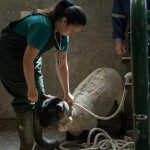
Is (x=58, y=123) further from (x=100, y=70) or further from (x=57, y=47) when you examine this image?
(x=100, y=70)

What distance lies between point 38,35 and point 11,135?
135 centimetres

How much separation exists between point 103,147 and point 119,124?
1.68 feet

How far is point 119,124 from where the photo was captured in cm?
294

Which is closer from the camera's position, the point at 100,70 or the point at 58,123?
the point at 58,123

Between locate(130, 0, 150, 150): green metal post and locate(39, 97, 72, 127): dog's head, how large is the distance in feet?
2.85

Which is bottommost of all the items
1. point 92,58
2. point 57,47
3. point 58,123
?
point 58,123

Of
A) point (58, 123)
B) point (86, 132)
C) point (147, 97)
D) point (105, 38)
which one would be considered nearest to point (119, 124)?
point (86, 132)

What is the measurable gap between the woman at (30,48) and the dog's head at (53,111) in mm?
70

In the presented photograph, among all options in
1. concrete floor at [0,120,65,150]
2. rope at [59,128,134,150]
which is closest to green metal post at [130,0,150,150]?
rope at [59,128,134,150]

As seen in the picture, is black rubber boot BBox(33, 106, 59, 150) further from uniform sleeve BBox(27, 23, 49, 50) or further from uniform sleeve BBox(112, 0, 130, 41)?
uniform sleeve BBox(112, 0, 130, 41)

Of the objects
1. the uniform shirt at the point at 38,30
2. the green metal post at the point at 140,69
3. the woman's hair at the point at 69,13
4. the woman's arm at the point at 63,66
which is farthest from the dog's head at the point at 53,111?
the green metal post at the point at 140,69

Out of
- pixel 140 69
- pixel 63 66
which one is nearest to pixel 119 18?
pixel 63 66

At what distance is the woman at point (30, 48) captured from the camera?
1.71 m

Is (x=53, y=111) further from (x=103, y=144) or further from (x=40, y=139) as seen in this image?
(x=103, y=144)
